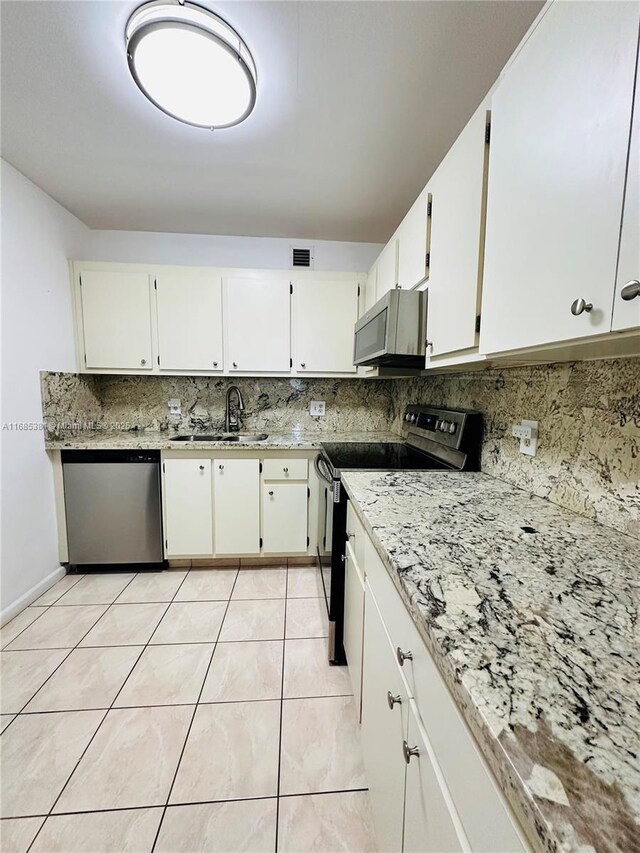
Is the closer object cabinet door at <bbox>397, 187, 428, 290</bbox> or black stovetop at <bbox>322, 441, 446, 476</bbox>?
cabinet door at <bbox>397, 187, 428, 290</bbox>

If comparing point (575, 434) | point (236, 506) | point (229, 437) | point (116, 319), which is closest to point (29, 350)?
point (116, 319)

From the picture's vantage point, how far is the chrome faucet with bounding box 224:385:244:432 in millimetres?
2668

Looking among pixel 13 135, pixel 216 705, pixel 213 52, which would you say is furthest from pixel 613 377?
pixel 13 135

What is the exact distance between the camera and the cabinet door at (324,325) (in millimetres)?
2492

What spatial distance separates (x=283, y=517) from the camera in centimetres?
239

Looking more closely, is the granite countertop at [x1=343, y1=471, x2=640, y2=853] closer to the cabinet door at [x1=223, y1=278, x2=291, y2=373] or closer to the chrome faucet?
the cabinet door at [x1=223, y1=278, x2=291, y2=373]

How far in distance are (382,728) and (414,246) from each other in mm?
1716

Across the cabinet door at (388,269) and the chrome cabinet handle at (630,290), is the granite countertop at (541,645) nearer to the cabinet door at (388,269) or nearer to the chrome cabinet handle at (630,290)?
the chrome cabinet handle at (630,290)

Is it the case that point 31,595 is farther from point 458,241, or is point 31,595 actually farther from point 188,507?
point 458,241

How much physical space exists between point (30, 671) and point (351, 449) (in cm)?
186

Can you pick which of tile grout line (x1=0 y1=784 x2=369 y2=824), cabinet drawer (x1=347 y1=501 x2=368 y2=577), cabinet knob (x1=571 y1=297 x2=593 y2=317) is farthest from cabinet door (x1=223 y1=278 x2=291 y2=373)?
tile grout line (x1=0 y1=784 x2=369 y2=824)

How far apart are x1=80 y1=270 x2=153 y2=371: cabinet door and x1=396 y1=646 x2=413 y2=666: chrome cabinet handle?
2.43 metres

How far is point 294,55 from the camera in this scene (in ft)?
4.00

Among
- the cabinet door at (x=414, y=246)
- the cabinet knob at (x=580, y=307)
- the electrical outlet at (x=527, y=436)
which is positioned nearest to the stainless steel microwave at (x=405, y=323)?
the cabinet door at (x=414, y=246)
